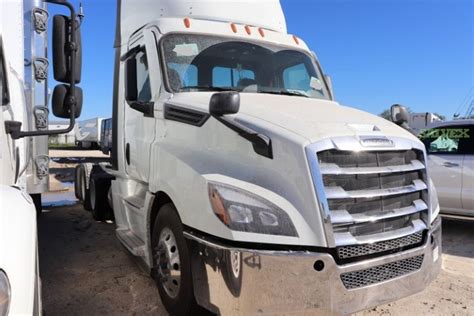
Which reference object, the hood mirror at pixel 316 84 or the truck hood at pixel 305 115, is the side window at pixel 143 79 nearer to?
the truck hood at pixel 305 115

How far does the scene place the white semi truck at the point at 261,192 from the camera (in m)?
2.60

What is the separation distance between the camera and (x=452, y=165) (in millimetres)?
6969

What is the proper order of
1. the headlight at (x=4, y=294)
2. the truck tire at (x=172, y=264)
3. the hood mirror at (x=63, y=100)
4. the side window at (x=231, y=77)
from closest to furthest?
the headlight at (x=4, y=294) → the truck tire at (x=172, y=264) → the hood mirror at (x=63, y=100) → the side window at (x=231, y=77)

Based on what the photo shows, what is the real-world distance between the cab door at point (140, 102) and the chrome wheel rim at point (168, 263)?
2.66ft

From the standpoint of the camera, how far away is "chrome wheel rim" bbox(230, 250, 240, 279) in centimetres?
259

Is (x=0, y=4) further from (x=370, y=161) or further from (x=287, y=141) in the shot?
(x=370, y=161)

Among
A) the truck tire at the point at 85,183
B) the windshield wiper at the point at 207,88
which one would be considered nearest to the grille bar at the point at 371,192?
the windshield wiper at the point at 207,88

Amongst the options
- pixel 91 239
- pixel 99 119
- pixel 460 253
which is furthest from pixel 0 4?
pixel 99 119

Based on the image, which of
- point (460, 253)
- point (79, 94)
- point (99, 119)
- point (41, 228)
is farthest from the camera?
point (99, 119)

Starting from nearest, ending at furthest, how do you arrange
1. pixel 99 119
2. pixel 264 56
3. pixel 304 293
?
pixel 304 293, pixel 264 56, pixel 99 119

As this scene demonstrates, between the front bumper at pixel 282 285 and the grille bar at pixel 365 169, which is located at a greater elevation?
the grille bar at pixel 365 169

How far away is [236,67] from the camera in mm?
4293

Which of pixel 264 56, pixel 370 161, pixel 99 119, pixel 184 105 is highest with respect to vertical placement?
pixel 264 56

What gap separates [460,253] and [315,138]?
4.40m
